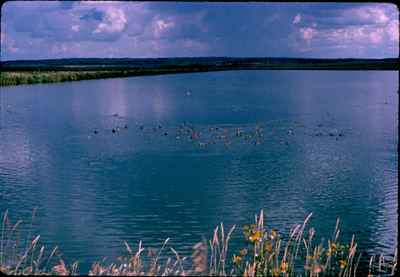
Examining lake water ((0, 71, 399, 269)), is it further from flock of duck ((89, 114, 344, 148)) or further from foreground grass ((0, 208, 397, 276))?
foreground grass ((0, 208, 397, 276))

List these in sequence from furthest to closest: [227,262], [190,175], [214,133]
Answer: [214,133], [190,175], [227,262]

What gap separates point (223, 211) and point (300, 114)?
25.1 metres

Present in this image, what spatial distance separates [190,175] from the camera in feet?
69.6

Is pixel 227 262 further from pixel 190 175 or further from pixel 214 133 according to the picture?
pixel 214 133

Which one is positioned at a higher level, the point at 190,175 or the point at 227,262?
the point at 227,262

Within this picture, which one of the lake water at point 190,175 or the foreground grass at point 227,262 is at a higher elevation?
the foreground grass at point 227,262

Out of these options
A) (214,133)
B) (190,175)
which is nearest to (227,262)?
(190,175)

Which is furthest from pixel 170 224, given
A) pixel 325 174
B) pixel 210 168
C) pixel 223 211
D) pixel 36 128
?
pixel 36 128

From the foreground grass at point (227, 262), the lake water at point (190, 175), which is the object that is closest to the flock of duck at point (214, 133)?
the lake water at point (190, 175)

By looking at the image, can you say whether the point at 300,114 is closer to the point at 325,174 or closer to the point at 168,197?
the point at 325,174

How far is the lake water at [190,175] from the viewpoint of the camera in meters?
15.1

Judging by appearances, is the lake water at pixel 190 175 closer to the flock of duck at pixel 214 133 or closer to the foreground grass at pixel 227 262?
the flock of duck at pixel 214 133

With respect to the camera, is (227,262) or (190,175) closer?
(227,262)

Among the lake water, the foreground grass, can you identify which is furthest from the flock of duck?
the foreground grass
